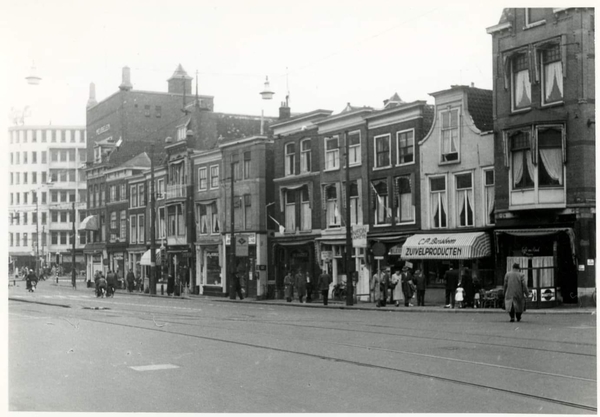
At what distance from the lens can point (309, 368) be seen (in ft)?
47.2

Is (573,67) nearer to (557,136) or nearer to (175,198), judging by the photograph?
(557,136)

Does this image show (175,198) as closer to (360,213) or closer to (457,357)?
(360,213)

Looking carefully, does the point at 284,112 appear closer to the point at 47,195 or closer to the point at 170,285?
the point at 170,285

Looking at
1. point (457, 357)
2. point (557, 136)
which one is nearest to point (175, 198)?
point (557, 136)

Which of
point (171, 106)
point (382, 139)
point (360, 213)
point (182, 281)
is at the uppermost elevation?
point (171, 106)

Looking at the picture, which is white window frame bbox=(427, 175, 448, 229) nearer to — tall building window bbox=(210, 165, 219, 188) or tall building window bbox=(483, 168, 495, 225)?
tall building window bbox=(483, 168, 495, 225)

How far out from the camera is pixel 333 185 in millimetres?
47938

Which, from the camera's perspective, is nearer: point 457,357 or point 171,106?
point 457,357

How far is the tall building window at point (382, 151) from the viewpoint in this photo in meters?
44.2

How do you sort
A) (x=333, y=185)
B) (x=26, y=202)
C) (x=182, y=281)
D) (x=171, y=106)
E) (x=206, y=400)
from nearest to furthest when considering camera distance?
(x=206, y=400)
(x=333, y=185)
(x=182, y=281)
(x=171, y=106)
(x=26, y=202)

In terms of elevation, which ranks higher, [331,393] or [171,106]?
[171,106]

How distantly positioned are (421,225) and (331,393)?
3013 centimetres

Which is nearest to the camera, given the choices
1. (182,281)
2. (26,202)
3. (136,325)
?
(136,325)

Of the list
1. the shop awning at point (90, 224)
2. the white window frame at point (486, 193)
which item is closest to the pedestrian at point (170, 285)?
the shop awning at point (90, 224)
